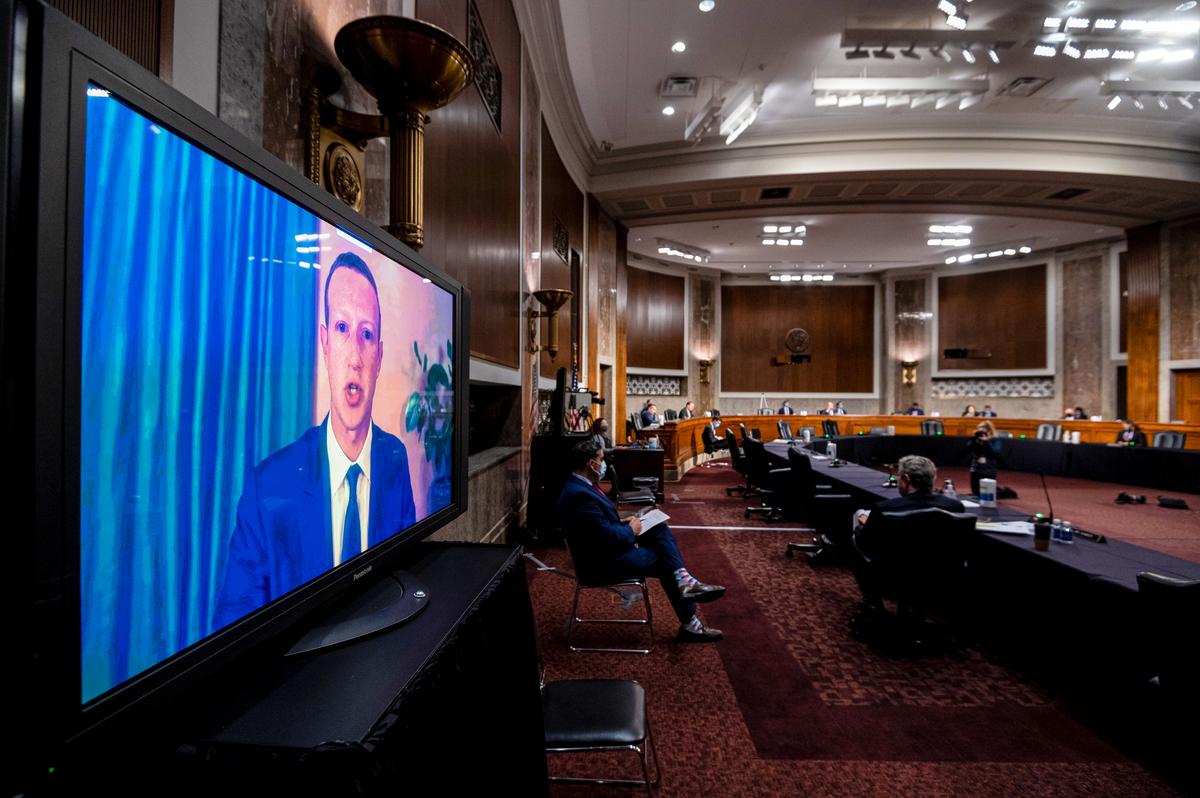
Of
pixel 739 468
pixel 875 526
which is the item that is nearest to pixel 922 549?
pixel 875 526

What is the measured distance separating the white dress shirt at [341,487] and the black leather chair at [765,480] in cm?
540

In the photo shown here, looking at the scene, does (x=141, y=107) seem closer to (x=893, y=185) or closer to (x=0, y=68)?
(x=0, y=68)

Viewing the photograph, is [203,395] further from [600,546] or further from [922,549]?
[922,549]

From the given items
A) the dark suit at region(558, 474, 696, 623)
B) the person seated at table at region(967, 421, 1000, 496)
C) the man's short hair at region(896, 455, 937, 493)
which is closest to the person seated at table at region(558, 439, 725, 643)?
the dark suit at region(558, 474, 696, 623)

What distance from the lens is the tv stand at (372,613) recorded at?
1.03m

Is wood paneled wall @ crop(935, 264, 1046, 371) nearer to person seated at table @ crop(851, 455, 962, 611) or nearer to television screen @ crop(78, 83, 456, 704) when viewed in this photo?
person seated at table @ crop(851, 455, 962, 611)

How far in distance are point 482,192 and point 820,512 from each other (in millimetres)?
3966

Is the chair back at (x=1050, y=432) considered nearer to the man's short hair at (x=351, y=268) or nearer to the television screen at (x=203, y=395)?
the man's short hair at (x=351, y=268)

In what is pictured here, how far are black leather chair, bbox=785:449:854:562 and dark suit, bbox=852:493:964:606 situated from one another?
1.41m

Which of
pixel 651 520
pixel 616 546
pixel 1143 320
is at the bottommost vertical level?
pixel 616 546

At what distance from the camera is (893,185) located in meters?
9.52

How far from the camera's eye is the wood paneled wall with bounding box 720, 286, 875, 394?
17.3 meters

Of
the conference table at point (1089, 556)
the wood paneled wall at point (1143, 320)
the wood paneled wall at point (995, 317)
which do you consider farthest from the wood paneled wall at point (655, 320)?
the conference table at point (1089, 556)

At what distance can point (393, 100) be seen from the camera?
192 centimetres
